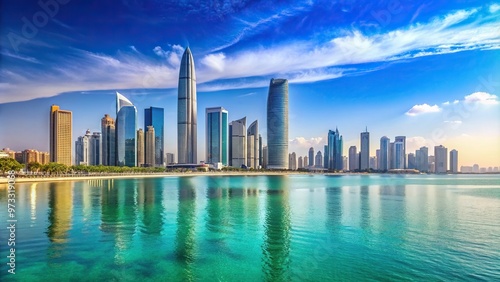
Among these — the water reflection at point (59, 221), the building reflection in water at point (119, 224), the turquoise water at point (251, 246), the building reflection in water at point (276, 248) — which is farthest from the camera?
the water reflection at point (59, 221)

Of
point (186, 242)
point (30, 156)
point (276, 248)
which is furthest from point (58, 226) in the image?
point (30, 156)

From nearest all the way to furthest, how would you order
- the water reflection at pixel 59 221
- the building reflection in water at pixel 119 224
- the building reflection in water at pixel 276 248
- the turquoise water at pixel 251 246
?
the turquoise water at pixel 251 246
the building reflection in water at pixel 276 248
the building reflection in water at pixel 119 224
the water reflection at pixel 59 221

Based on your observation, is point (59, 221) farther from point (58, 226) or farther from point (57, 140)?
point (57, 140)

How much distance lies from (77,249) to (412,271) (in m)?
22.3

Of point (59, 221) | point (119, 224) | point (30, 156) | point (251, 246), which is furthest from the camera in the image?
point (30, 156)

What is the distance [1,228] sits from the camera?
87.6 feet

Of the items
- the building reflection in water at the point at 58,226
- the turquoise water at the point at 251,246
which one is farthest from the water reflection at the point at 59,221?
the turquoise water at the point at 251,246

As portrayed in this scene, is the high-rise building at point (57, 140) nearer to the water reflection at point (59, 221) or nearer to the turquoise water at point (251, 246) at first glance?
the water reflection at point (59, 221)

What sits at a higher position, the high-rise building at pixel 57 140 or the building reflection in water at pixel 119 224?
the high-rise building at pixel 57 140

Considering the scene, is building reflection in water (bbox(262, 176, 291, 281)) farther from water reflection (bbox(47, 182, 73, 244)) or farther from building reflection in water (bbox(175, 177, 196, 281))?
water reflection (bbox(47, 182, 73, 244))

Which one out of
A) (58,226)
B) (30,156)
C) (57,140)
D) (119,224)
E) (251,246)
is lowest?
(119,224)

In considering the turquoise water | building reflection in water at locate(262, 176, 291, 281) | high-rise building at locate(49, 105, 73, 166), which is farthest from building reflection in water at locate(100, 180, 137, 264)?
high-rise building at locate(49, 105, 73, 166)

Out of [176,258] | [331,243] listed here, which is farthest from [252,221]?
[176,258]

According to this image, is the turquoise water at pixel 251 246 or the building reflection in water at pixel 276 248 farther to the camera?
the building reflection in water at pixel 276 248
